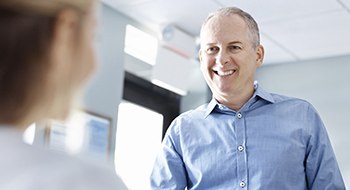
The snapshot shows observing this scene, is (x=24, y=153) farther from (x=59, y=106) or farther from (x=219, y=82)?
(x=219, y=82)

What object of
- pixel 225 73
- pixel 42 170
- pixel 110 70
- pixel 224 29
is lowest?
pixel 42 170

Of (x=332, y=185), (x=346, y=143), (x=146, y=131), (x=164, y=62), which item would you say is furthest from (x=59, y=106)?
(x=346, y=143)

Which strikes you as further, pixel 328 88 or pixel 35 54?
pixel 328 88

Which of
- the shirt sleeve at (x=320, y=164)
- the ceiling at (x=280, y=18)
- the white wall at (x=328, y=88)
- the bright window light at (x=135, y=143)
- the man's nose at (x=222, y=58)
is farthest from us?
the white wall at (x=328, y=88)

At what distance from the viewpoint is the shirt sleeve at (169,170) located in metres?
1.54

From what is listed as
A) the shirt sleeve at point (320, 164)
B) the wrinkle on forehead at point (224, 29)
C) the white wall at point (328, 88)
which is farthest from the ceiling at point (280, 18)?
the shirt sleeve at point (320, 164)

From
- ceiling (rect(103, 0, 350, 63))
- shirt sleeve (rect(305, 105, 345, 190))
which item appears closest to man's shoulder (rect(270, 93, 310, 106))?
shirt sleeve (rect(305, 105, 345, 190))

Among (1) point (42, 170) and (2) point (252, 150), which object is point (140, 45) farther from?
(1) point (42, 170)

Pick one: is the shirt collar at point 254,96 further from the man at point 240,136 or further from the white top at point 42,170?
the white top at point 42,170

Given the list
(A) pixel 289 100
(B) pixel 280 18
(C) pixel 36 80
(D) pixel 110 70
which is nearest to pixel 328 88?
(B) pixel 280 18

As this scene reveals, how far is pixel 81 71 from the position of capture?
19.8 inches

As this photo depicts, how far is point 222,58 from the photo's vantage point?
1596 mm

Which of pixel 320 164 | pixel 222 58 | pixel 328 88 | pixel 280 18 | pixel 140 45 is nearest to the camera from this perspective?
pixel 320 164

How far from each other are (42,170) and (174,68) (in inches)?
127
